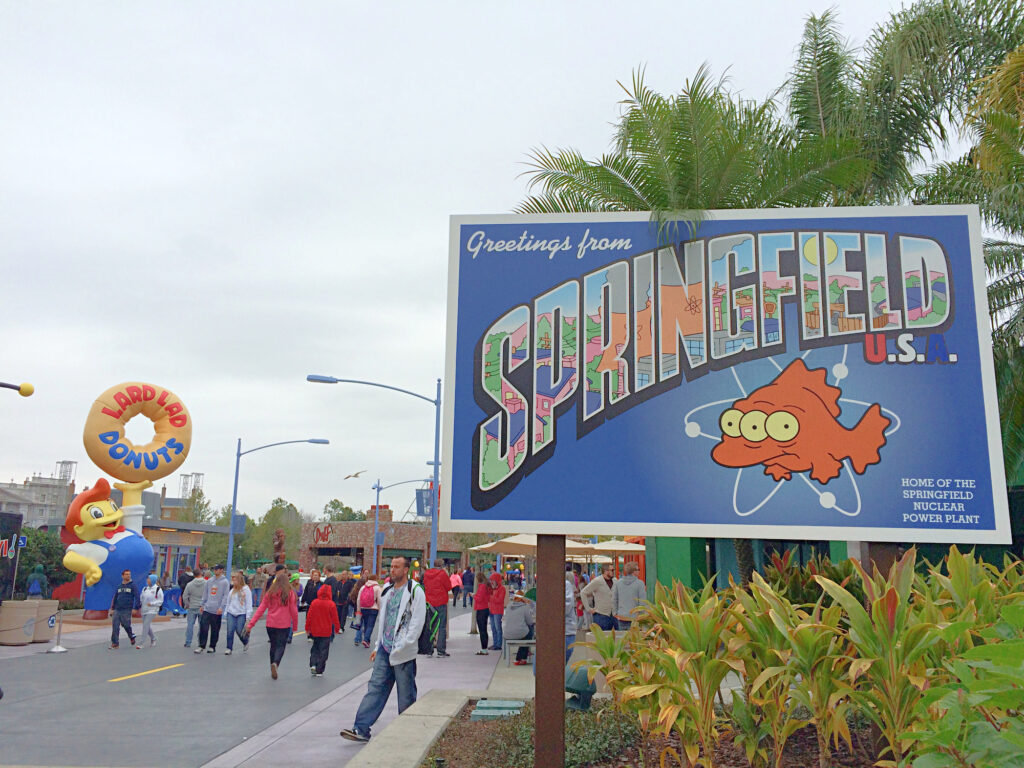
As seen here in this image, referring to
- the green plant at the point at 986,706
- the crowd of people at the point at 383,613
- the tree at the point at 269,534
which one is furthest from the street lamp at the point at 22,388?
the tree at the point at 269,534

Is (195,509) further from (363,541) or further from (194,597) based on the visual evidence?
(194,597)

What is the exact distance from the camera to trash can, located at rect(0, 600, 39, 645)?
18.2 metres

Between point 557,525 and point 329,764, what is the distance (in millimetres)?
3418

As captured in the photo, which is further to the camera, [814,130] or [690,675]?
[814,130]

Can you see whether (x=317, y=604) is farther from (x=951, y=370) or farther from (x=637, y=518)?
(x=951, y=370)

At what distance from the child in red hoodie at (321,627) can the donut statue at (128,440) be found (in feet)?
41.9

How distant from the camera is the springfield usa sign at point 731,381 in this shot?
20.5 ft

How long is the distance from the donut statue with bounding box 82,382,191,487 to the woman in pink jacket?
40.1 ft

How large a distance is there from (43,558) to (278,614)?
2395cm

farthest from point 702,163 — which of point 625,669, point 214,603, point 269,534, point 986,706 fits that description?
point 269,534

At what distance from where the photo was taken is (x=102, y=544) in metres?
23.8

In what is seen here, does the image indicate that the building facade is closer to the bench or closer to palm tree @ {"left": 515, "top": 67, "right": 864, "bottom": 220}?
the bench

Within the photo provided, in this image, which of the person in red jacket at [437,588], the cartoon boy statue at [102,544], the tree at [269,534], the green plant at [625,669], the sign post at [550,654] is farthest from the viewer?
the tree at [269,534]

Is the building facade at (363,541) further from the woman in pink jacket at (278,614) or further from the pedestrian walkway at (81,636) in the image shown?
the woman in pink jacket at (278,614)
